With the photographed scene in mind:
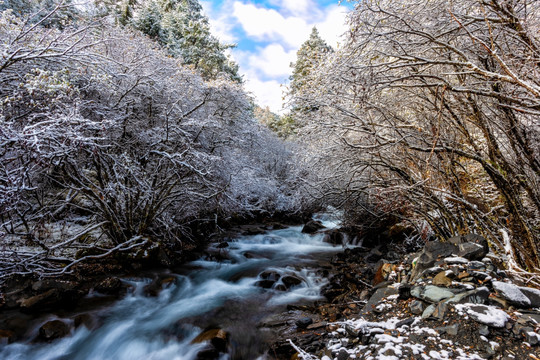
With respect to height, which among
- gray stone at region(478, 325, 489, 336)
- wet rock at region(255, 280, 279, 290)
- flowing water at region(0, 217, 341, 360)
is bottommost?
flowing water at region(0, 217, 341, 360)

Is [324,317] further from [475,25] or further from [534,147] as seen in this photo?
[475,25]

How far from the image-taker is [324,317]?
513 cm

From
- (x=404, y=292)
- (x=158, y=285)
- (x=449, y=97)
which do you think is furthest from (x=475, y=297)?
(x=158, y=285)

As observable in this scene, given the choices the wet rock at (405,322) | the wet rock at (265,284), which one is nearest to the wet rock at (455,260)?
the wet rock at (405,322)

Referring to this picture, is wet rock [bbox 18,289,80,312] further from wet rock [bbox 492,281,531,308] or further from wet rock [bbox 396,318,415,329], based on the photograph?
wet rock [bbox 492,281,531,308]

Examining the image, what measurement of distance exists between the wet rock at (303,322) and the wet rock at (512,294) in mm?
3017

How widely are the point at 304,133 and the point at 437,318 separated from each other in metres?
4.42

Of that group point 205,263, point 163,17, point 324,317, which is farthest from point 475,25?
point 163,17

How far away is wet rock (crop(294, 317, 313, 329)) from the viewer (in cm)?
483

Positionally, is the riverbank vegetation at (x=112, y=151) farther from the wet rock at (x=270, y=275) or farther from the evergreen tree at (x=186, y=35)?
the evergreen tree at (x=186, y=35)

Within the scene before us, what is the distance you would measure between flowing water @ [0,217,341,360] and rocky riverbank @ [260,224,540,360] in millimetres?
748

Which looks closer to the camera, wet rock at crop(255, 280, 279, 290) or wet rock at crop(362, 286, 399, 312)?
wet rock at crop(362, 286, 399, 312)

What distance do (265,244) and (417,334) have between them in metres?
9.05

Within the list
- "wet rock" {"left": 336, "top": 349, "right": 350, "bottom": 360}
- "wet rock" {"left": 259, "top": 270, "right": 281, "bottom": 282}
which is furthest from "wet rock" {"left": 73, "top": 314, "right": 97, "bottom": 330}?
"wet rock" {"left": 336, "top": 349, "right": 350, "bottom": 360}
